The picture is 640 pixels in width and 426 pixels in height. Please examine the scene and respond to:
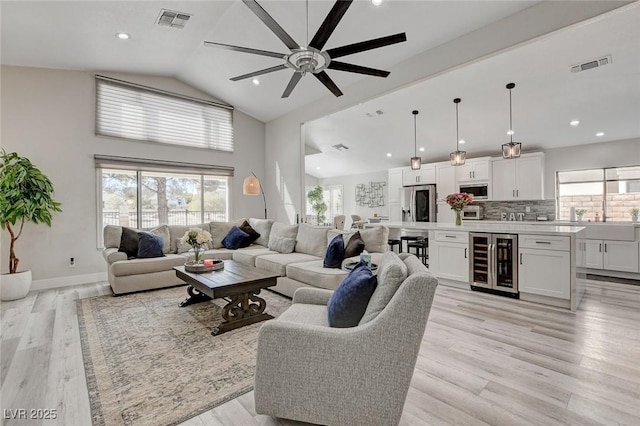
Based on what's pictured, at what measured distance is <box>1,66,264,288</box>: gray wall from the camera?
442 centimetres

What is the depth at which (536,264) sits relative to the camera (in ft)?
11.7

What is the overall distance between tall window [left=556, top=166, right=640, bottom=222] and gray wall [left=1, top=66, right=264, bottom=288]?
28.0 ft

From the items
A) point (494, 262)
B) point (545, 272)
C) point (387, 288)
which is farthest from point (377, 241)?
point (387, 288)

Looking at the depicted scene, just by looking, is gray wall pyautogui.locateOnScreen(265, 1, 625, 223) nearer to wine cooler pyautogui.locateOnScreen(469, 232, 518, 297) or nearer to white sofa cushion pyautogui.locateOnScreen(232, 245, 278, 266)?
white sofa cushion pyautogui.locateOnScreen(232, 245, 278, 266)

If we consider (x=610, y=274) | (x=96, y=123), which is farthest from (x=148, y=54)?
(x=610, y=274)

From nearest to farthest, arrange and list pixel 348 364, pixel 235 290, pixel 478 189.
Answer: pixel 348 364 < pixel 235 290 < pixel 478 189

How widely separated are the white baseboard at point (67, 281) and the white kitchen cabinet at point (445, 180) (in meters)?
7.19

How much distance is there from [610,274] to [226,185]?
24.3 feet

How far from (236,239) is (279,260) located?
1541 millimetres

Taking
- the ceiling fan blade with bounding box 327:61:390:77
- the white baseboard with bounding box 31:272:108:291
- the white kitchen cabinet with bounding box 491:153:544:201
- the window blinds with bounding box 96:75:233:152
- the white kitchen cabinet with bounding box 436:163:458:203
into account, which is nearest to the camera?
the ceiling fan blade with bounding box 327:61:390:77

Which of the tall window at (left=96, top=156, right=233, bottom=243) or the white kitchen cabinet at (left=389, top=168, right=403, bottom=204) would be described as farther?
the white kitchen cabinet at (left=389, top=168, right=403, bottom=204)

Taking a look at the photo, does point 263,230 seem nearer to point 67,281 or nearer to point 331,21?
point 67,281

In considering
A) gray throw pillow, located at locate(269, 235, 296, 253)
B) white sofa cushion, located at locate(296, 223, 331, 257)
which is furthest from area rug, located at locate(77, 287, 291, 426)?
gray throw pillow, located at locate(269, 235, 296, 253)

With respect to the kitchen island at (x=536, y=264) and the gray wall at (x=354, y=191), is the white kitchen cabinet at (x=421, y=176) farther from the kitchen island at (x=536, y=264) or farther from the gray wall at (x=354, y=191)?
the kitchen island at (x=536, y=264)
